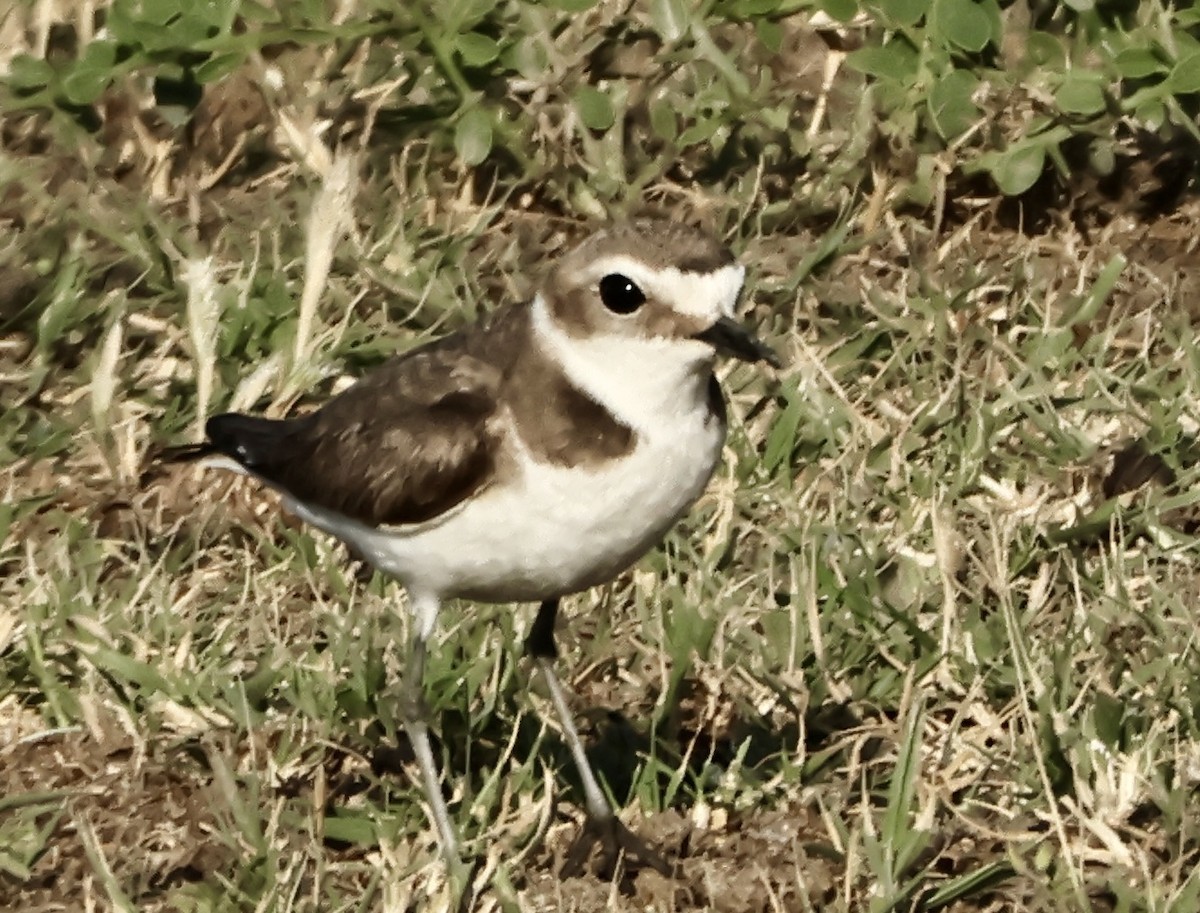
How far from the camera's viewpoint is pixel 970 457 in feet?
23.8

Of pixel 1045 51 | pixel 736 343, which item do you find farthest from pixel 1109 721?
pixel 1045 51

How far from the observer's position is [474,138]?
328 inches

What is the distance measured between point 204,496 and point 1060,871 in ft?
10.1

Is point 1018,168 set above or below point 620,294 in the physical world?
below

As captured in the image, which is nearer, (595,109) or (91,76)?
(91,76)

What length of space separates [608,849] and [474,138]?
10.9ft

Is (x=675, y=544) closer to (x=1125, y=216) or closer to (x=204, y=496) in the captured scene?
(x=204, y=496)

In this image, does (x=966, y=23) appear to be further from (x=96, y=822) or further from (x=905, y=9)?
(x=96, y=822)

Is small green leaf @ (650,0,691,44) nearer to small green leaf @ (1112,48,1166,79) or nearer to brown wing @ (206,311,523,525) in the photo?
small green leaf @ (1112,48,1166,79)

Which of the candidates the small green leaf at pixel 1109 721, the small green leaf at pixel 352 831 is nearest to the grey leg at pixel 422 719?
the small green leaf at pixel 352 831

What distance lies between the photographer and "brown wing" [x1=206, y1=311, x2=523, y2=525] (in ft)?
18.2

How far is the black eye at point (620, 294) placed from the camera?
5375 mm

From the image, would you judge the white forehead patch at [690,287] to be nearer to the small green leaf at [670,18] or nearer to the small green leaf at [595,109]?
the small green leaf at [595,109]

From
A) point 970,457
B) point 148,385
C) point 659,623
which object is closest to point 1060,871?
point 659,623
